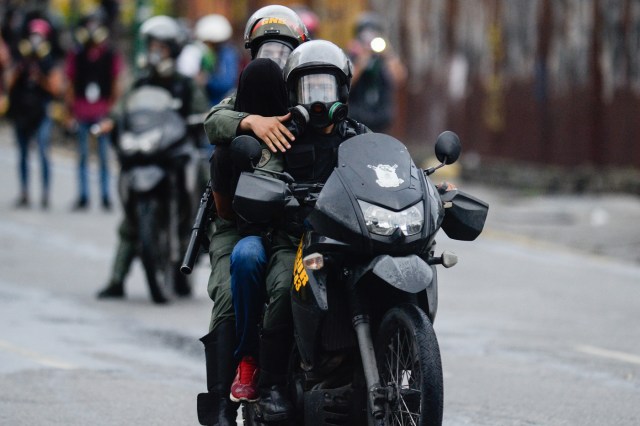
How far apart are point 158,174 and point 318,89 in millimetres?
5679

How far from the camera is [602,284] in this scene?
13453mm

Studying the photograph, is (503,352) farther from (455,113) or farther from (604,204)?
(455,113)

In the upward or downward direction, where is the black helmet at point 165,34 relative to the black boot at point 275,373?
upward

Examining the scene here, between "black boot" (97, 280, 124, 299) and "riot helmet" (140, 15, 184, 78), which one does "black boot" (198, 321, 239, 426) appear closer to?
"black boot" (97, 280, 124, 299)

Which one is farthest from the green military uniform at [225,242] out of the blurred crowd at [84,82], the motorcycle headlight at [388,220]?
the blurred crowd at [84,82]

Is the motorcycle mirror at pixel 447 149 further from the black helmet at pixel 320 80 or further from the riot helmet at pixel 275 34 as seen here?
the riot helmet at pixel 275 34

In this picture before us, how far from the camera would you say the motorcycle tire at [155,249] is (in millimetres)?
11953

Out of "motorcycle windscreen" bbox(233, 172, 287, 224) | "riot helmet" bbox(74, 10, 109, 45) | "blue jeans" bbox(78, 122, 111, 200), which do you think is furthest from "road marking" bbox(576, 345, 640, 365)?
"riot helmet" bbox(74, 10, 109, 45)

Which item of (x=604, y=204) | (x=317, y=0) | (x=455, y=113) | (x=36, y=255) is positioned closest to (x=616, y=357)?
(x=36, y=255)

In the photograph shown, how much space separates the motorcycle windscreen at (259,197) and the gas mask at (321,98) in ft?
1.18

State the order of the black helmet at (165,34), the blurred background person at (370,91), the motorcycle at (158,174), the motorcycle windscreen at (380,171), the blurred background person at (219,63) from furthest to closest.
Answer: the blurred background person at (219,63) < the blurred background person at (370,91) < the black helmet at (165,34) < the motorcycle at (158,174) < the motorcycle windscreen at (380,171)

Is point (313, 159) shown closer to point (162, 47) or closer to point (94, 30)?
point (162, 47)

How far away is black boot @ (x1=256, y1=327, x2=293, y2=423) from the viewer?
6.75 metres

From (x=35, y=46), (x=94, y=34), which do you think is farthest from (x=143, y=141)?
(x=94, y=34)
